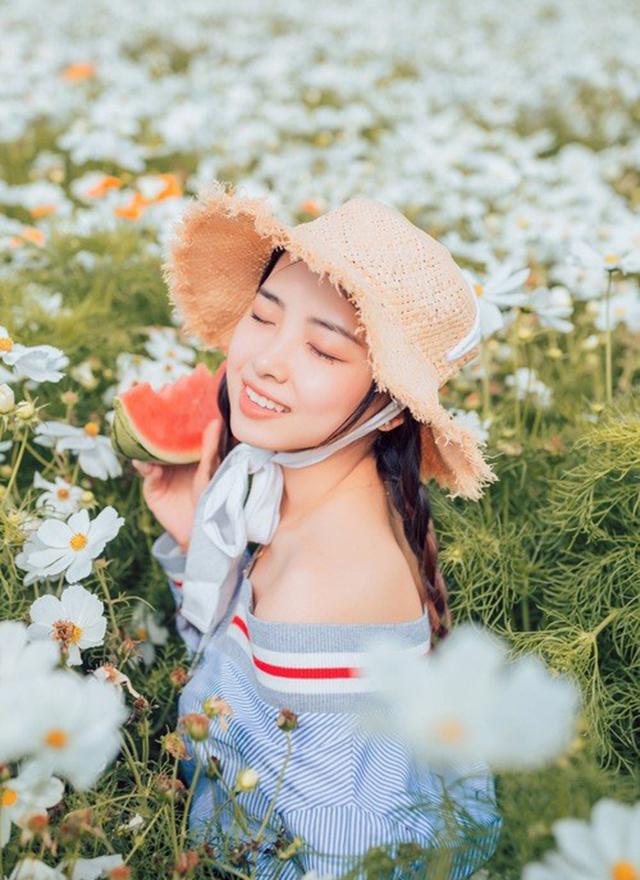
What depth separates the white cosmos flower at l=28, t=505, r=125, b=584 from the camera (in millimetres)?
1401

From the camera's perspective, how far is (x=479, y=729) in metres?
0.74

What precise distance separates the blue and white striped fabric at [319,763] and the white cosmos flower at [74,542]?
227mm

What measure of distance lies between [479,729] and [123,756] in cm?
83

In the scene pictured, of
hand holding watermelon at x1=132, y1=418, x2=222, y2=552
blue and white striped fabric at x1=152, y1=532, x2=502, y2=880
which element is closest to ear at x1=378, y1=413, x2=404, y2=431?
blue and white striped fabric at x1=152, y1=532, x2=502, y2=880

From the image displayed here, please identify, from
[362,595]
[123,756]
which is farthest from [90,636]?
[362,595]

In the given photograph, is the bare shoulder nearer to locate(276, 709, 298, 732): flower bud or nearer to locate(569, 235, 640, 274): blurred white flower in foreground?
locate(276, 709, 298, 732): flower bud

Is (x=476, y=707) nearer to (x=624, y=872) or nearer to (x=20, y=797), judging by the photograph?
(x=624, y=872)

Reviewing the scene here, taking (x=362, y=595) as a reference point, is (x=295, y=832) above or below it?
below

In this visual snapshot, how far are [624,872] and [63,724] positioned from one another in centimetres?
45

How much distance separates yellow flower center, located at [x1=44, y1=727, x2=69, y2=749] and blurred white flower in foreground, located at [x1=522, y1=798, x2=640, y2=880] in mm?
382

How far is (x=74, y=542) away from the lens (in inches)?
56.1

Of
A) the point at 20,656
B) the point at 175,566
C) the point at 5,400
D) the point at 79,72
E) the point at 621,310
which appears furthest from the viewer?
the point at 79,72

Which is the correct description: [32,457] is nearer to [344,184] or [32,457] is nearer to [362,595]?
[362,595]

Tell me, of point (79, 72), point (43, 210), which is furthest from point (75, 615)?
point (79, 72)
